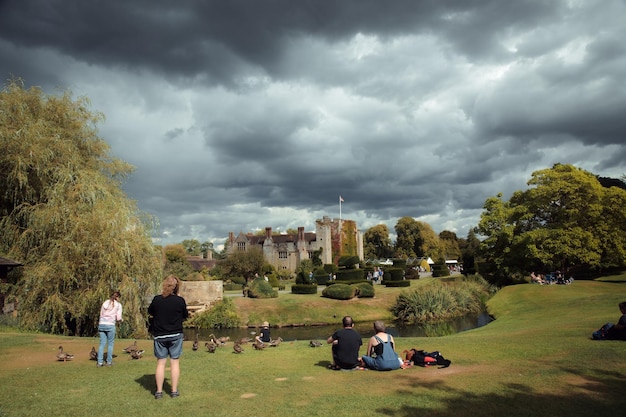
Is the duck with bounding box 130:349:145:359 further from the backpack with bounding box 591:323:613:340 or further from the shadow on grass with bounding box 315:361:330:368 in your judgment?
the backpack with bounding box 591:323:613:340

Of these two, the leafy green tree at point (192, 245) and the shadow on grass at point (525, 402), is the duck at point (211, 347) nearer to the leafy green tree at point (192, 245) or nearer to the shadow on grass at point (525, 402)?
the shadow on grass at point (525, 402)

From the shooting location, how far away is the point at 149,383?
27.5 ft

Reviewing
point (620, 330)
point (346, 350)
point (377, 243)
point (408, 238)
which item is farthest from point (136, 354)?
point (377, 243)

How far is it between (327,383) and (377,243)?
10381 centimetres

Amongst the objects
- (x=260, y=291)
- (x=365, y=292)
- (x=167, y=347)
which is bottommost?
(x=365, y=292)

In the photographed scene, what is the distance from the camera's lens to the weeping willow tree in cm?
1786

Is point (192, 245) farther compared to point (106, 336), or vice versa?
point (192, 245)

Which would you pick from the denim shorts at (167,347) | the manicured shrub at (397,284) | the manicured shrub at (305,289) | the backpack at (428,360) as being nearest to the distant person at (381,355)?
the backpack at (428,360)

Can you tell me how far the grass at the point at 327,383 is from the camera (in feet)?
21.2

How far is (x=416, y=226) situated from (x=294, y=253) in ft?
103

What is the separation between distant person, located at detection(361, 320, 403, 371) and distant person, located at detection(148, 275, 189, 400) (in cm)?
412

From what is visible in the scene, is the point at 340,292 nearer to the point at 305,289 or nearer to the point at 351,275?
the point at 305,289

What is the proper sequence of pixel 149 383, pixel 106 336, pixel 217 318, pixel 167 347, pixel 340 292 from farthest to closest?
1. pixel 340 292
2. pixel 217 318
3. pixel 106 336
4. pixel 149 383
5. pixel 167 347

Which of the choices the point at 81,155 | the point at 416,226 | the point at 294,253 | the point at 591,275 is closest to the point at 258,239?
the point at 294,253
